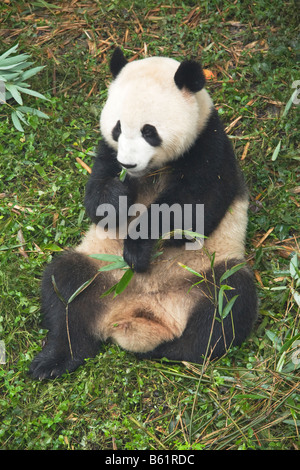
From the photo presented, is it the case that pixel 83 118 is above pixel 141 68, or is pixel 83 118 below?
below

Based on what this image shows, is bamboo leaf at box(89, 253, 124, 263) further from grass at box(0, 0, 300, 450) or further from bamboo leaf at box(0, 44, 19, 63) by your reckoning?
bamboo leaf at box(0, 44, 19, 63)

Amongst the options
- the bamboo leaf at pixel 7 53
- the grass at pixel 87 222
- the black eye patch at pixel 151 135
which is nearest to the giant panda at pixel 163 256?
the black eye patch at pixel 151 135

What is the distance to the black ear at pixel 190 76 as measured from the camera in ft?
12.3

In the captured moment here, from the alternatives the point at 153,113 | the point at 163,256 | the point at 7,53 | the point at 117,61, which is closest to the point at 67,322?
the point at 163,256

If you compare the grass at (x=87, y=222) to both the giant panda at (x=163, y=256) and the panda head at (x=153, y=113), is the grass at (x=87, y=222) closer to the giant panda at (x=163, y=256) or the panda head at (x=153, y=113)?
the giant panda at (x=163, y=256)

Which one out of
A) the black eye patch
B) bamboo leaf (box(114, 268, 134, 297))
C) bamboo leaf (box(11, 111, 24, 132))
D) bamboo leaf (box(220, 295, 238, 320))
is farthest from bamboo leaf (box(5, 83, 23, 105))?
bamboo leaf (box(220, 295, 238, 320))

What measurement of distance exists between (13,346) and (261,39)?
320 centimetres

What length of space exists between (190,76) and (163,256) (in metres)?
1.16

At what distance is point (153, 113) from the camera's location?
368 centimetres

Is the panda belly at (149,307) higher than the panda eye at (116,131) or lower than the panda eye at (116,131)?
lower

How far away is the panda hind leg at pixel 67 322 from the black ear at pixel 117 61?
129cm

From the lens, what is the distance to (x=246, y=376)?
12.7 feet
